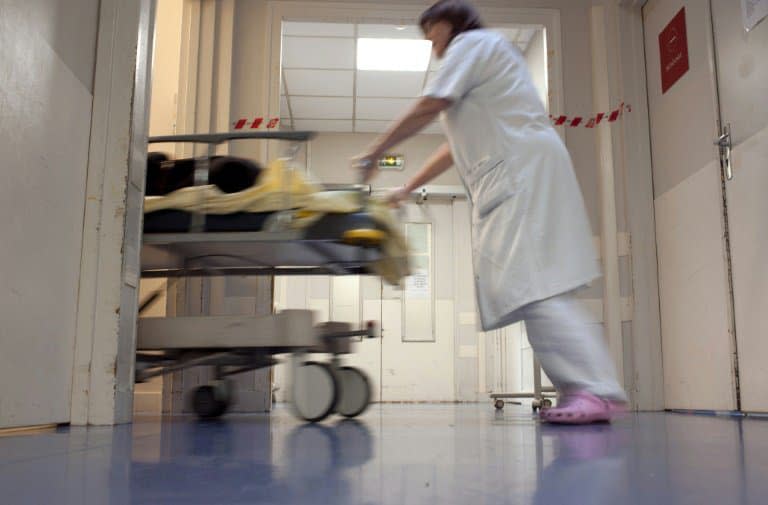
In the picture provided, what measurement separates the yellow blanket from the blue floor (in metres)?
0.99

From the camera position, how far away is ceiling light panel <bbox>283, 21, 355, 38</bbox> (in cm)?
620

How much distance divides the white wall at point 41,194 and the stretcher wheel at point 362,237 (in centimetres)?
78

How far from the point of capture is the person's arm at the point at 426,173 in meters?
2.55

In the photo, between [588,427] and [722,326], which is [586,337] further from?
[722,326]

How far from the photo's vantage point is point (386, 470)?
0.93 meters

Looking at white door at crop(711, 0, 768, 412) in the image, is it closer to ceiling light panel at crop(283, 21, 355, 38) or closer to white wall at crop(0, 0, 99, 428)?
white wall at crop(0, 0, 99, 428)

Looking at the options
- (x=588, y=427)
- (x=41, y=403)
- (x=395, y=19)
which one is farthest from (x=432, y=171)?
(x=395, y=19)

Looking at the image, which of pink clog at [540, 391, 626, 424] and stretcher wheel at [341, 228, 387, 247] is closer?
pink clog at [540, 391, 626, 424]

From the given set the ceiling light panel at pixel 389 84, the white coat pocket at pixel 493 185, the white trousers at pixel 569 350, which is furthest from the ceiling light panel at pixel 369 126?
the white trousers at pixel 569 350

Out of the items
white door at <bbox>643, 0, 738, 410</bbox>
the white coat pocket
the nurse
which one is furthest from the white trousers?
white door at <bbox>643, 0, 738, 410</bbox>

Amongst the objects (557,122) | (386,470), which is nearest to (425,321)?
(557,122)

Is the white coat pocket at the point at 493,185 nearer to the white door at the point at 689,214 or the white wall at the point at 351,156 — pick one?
the white door at the point at 689,214

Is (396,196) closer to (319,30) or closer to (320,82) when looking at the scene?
(319,30)

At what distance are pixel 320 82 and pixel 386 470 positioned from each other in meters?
6.79
